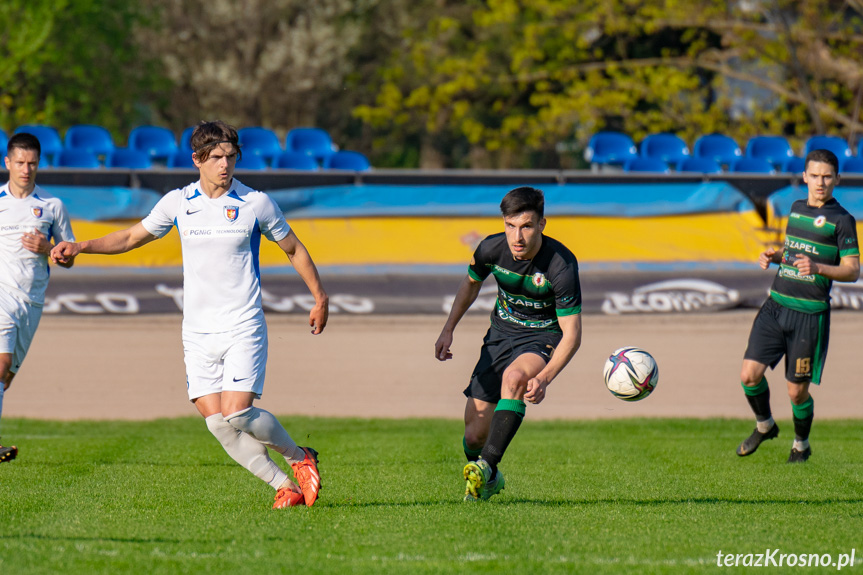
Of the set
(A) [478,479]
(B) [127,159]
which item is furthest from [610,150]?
(A) [478,479]

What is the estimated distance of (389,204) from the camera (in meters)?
13.3

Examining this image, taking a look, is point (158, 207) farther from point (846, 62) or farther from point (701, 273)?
point (846, 62)

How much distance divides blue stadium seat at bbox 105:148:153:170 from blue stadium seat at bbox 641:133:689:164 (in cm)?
819

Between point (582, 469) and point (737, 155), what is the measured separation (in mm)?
12046

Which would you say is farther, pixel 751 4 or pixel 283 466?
pixel 751 4

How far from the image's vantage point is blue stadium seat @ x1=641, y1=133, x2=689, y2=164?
18.4 meters

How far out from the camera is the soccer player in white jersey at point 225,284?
232 inches

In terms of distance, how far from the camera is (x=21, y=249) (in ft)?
26.3

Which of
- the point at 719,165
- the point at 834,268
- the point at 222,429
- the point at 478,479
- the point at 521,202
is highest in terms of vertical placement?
the point at 521,202

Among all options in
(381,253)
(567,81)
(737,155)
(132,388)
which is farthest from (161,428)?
(567,81)

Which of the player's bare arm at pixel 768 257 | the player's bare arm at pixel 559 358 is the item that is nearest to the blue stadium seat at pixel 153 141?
the player's bare arm at pixel 768 257

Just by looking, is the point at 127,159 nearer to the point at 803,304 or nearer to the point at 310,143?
the point at 310,143

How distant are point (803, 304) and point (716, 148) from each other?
36.0 ft

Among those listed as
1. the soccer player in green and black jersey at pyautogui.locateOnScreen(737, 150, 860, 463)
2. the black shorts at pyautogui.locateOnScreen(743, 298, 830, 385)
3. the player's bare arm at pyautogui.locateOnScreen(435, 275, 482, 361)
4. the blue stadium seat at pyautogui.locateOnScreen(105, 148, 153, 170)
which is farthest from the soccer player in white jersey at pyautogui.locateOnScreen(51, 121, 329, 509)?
the blue stadium seat at pyautogui.locateOnScreen(105, 148, 153, 170)
